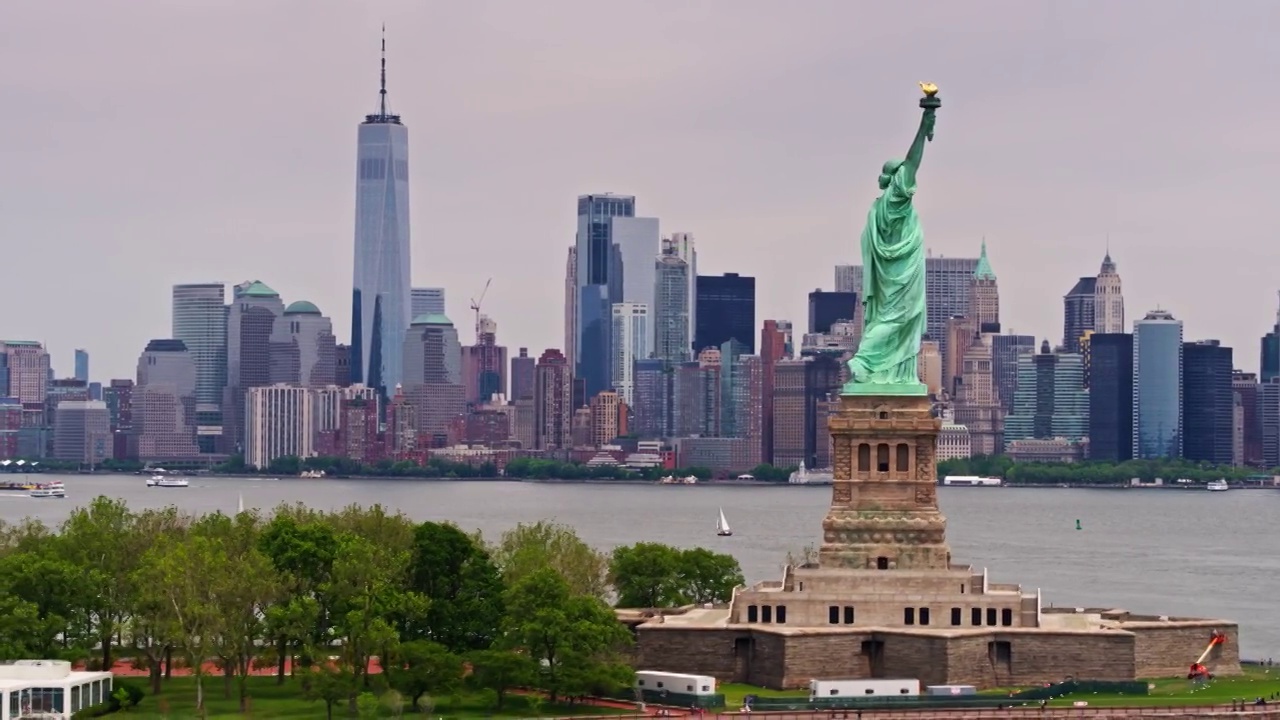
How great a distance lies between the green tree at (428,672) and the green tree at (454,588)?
313 cm

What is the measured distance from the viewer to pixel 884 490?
83.7 m

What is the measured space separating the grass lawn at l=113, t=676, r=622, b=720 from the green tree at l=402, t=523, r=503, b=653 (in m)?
3.51

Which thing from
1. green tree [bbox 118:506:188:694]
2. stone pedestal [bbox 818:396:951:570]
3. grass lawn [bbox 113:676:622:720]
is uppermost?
stone pedestal [bbox 818:396:951:570]

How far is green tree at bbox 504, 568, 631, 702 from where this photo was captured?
7356 centimetres

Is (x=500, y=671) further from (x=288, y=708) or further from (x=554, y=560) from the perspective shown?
(x=554, y=560)

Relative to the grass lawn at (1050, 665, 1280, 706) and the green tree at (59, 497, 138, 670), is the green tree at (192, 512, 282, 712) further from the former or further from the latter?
the grass lawn at (1050, 665, 1280, 706)

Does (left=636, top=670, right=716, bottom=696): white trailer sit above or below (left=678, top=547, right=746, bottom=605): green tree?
below

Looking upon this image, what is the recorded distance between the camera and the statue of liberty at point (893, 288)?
84312 mm

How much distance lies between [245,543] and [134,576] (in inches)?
292

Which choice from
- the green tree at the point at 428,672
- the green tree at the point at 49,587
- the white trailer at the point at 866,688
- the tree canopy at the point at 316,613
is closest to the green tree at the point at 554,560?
the tree canopy at the point at 316,613

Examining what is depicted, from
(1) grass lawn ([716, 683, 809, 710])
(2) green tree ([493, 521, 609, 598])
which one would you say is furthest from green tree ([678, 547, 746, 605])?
(1) grass lawn ([716, 683, 809, 710])

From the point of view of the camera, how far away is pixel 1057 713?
2734 inches

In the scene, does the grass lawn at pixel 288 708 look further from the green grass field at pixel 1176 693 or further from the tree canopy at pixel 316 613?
the green grass field at pixel 1176 693

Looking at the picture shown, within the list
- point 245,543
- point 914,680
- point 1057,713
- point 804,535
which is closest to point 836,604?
point 914,680
